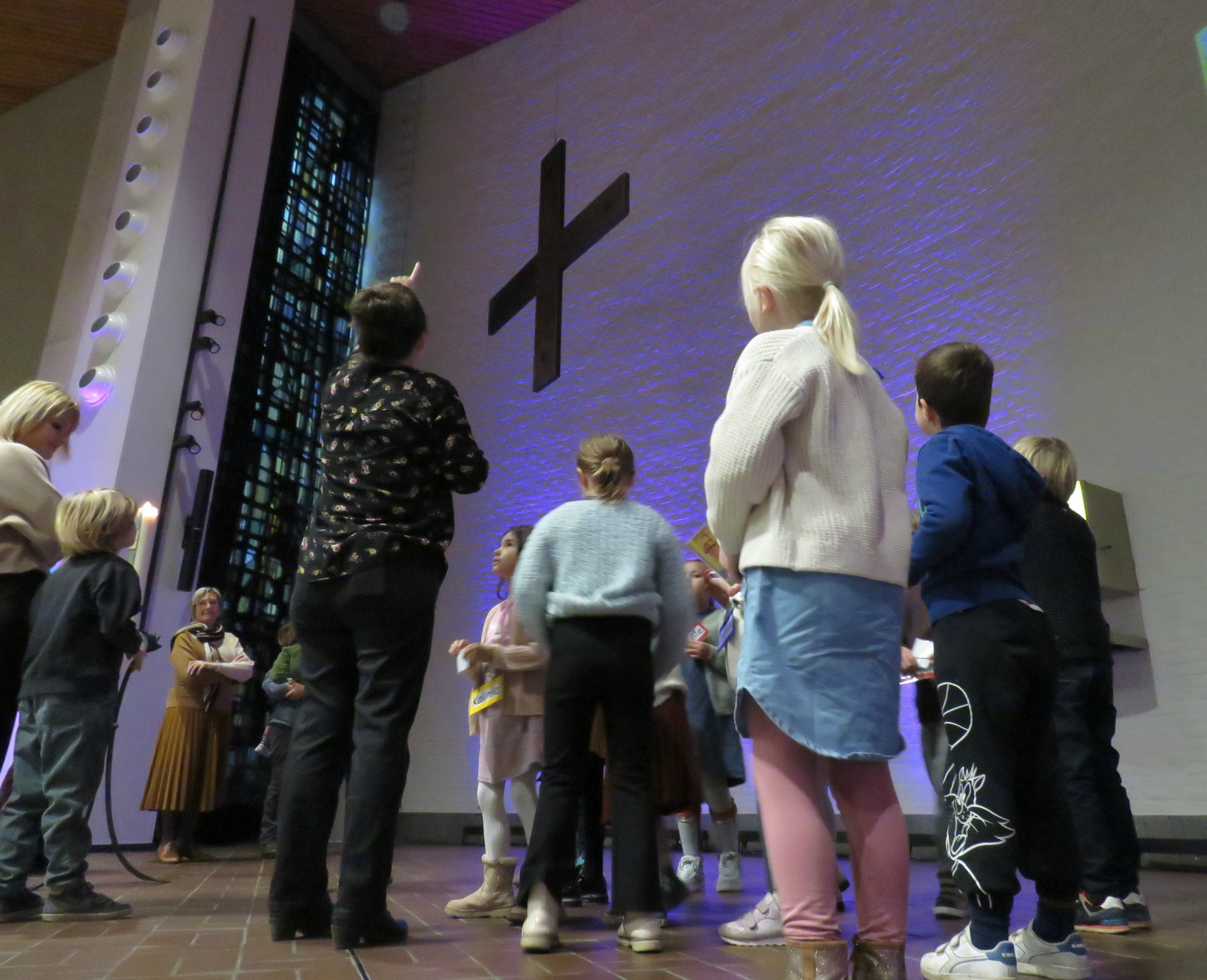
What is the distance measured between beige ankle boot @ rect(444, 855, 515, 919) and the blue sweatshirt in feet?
4.98

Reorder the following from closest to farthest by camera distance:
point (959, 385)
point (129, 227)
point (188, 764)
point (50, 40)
→ point (959, 385)
point (188, 764)
point (129, 227)
point (50, 40)

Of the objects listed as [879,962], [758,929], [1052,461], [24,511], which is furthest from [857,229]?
[879,962]

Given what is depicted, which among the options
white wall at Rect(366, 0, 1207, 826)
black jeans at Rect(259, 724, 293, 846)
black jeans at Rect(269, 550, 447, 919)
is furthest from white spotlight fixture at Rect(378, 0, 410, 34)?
black jeans at Rect(269, 550, 447, 919)

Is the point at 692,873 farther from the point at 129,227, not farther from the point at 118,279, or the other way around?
the point at 129,227

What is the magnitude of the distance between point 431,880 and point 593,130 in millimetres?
5615

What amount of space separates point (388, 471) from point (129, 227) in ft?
16.0

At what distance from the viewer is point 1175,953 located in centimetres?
199

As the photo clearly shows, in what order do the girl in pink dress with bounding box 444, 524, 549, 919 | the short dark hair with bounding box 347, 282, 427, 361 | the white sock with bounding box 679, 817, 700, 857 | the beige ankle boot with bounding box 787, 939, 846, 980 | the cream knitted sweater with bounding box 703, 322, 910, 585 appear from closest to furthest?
1. the beige ankle boot with bounding box 787, 939, 846, 980
2. the cream knitted sweater with bounding box 703, 322, 910, 585
3. the short dark hair with bounding box 347, 282, 427, 361
4. the girl in pink dress with bounding box 444, 524, 549, 919
5. the white sock with bounding box 679, 817, 700, 857

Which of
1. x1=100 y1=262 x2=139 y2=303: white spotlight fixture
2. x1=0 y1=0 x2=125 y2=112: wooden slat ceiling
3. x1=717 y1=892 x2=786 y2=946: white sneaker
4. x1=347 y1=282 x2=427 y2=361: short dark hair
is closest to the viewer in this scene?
x1=717 y1=892 x2=786 y2=946: white sneaker

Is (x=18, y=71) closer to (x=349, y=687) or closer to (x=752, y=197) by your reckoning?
(x=752, y=197)

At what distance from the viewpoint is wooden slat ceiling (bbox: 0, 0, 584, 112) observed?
7648mm

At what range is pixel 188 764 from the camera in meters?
4.63

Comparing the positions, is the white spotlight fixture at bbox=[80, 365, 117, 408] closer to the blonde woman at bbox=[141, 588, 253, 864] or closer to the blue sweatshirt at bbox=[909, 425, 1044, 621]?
the blonde woman at bbox=[141, 588, 253, 864]

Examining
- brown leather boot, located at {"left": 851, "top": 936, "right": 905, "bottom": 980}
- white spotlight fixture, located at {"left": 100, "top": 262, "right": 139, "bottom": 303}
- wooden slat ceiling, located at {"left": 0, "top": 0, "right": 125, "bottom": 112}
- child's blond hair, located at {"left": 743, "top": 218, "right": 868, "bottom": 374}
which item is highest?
wooden slat ceiling, located at {"left": 0, "top": 0, "right": 125, "bottom": 112}
